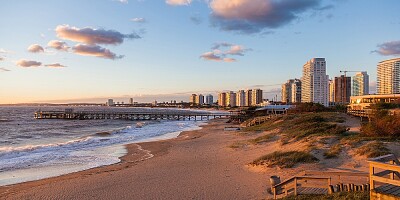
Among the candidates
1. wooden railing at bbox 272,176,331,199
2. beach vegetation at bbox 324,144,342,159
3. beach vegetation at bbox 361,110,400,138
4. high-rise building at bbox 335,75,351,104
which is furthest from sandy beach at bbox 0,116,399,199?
high-rise building at bbox 335,75,351,104

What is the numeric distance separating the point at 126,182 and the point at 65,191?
7.82 ft

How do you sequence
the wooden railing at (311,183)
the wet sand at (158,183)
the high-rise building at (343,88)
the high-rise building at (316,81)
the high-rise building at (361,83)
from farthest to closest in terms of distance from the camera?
the high-rise building at (361,83), the high-rise building at (343,88), the high-rise building at (316,81), the wet sand at (158,183), the wooden railing at (311,183)

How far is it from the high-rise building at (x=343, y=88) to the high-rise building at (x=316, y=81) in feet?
24.7

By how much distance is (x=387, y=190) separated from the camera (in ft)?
19.3

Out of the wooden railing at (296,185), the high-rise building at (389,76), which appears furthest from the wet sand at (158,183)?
the high-rise building at (389,76)

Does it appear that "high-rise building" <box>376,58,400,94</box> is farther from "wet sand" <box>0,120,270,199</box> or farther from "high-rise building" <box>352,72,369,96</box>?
"wet sand" <box>0,120,270,199</box>

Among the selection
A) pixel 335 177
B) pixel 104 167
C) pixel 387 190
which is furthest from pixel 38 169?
pixel 387 190

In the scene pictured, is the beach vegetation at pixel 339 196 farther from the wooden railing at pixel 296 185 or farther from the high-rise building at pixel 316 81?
the high-rise building at pixel 316 81

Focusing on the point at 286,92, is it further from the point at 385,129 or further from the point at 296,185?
the point at 296,185

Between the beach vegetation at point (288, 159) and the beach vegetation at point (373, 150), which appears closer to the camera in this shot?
the beach vegetation at point (373, 150)

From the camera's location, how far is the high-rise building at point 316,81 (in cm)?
12019

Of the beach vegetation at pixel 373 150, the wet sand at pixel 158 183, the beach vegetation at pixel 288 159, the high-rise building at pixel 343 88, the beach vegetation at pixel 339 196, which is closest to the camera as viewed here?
the beach vegetation at pixel 339 196

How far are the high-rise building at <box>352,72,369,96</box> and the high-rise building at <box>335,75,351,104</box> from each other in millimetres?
4259

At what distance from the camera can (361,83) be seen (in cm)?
13100
